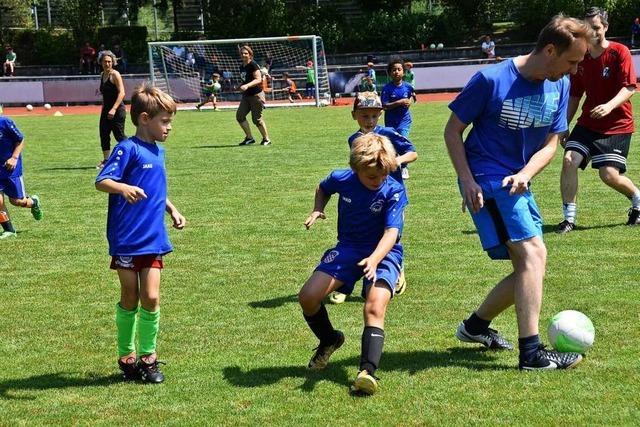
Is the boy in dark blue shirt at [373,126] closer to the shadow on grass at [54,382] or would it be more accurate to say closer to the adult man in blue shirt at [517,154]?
the adult man in blue shirt at [517,154]

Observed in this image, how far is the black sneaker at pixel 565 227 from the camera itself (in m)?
9.31

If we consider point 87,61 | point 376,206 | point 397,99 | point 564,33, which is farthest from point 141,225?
point 87,61

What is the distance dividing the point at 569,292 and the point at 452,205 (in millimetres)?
4313

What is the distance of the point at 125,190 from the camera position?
4.97m

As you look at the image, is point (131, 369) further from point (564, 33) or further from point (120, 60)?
point (120, 60)

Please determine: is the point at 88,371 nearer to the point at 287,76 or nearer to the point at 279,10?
the point at 287,76

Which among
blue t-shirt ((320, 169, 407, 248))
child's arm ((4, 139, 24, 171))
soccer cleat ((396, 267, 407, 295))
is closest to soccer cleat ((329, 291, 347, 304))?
soccer cleat ((396, 267, 407, 295))

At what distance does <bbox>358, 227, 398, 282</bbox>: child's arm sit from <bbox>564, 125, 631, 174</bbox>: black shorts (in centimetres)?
470

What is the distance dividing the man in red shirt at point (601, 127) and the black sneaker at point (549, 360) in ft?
13.5

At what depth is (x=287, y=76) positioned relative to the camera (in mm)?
32625

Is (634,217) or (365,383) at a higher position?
(365,383)

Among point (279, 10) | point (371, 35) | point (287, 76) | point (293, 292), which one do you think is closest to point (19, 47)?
point (279, 10)

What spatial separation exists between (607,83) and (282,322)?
4.48 meters

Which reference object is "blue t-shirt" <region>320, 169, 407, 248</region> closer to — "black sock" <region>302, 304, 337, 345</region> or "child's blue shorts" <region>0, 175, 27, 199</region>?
"black sock" <region>302, 304, 337, 345</region>
